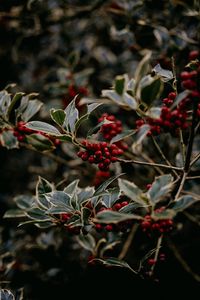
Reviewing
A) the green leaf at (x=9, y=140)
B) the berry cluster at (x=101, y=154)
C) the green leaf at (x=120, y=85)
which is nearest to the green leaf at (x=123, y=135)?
the berry cluster at (x=101, y=154)

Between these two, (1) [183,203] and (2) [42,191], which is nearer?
(1) [183,203]

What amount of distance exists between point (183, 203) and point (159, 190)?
70mm

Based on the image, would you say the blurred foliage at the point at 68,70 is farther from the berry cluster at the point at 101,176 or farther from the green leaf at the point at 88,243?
the green leaf at the point at 88,243

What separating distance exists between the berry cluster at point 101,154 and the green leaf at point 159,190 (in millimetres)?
187

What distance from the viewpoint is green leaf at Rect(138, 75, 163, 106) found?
83 centimetres

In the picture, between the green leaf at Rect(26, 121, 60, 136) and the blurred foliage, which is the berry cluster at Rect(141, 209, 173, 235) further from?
the blurred foliage

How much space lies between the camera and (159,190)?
855 mm

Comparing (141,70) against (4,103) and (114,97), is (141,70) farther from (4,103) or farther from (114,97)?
(4,103)

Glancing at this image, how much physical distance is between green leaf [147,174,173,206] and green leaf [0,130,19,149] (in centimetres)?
45

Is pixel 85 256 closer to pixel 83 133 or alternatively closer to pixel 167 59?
pixel 83 133

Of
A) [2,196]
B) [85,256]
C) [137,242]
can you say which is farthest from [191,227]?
[2,196]

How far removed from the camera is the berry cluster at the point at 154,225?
2.89 feet

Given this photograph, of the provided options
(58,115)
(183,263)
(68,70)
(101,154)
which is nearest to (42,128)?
(58,115)

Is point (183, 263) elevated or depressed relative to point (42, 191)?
depressed
